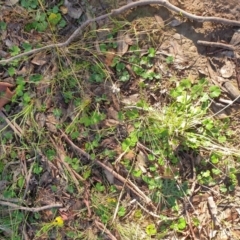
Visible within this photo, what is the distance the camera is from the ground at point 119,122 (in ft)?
8.14

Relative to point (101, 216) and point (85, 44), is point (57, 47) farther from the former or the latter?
point (101, 216)

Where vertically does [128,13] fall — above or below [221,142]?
above

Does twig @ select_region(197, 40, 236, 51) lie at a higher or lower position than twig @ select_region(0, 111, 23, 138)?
higher

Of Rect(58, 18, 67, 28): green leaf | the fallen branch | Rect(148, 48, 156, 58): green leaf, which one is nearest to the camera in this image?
the fallen branch

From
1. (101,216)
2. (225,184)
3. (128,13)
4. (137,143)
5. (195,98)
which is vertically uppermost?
(128,13)

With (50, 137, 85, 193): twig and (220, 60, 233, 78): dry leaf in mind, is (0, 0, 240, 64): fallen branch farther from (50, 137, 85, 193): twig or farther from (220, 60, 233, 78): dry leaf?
(50, 137, 85, 193): twig

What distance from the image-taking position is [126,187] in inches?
101

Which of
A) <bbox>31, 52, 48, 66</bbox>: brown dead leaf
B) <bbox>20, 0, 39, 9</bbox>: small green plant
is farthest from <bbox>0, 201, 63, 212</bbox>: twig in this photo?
<bbox>20, 0, 39, 9</bbox>: small green plant

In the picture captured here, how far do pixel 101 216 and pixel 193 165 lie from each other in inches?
26.0

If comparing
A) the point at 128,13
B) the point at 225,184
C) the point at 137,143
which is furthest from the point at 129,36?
the point at 225,184

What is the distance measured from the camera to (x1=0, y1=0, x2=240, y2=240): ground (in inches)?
97.7

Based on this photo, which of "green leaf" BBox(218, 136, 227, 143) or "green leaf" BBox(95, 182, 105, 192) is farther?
"green leaf" BBox(95, 182, 105, 192)

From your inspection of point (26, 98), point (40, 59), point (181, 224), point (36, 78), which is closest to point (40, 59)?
point (40, 59)

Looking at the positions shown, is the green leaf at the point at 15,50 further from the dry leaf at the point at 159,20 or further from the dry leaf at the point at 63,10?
the dry leaf at the point at 159,20
